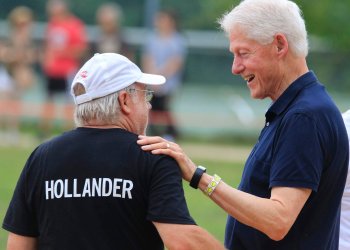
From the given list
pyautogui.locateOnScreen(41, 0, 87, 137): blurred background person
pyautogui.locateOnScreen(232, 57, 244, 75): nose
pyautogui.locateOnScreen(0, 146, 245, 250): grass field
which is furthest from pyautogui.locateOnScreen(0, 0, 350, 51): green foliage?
pyautogui.locateOnScreen(232, 57, 244, 75): nose

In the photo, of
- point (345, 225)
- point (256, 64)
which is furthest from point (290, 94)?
point (345, 225)

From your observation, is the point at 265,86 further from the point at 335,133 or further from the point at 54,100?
the point at 54,100

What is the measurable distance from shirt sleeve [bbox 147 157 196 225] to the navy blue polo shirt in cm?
48

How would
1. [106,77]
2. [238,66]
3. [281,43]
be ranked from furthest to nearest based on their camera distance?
[238,66] < [281,43] < [106,77]

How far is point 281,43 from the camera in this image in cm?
430

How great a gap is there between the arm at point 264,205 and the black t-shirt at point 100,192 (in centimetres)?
21

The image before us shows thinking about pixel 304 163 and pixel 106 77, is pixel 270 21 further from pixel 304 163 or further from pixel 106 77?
pixel 106 77

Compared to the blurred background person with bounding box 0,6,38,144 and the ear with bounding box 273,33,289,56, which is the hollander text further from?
the blurred background person with bounding box 0,6,38,144

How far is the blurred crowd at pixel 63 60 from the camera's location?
54.6ft

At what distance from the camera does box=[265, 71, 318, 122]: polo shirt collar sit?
4.35 metres

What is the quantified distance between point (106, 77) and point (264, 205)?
0.88m

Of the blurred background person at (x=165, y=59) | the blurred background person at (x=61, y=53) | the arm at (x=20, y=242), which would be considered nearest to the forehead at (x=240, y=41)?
the arm at (x=20, y=242)

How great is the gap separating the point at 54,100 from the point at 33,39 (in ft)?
6.96

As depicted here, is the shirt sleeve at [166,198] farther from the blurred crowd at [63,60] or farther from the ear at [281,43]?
the blurred crowd at [63,60]
